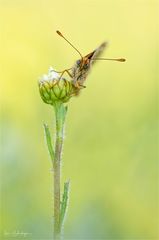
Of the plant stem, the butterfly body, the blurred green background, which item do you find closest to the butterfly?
the butterfly body

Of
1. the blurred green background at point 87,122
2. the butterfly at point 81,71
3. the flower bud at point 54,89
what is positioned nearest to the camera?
the flower bud at point 54,89

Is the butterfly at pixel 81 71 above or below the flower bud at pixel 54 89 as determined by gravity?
above

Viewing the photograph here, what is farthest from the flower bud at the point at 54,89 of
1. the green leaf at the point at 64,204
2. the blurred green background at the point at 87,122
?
the blurred green background at the point at 87,122

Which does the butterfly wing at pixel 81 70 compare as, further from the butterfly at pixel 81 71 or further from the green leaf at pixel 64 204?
the green leaf at pixel 64 204

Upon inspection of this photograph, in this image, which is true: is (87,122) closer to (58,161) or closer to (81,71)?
(81,71)

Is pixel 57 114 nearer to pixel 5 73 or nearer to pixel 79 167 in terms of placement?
pixel 79 167

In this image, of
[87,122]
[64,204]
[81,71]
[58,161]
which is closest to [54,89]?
[81,71]

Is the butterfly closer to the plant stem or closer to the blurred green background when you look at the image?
the plant stem
